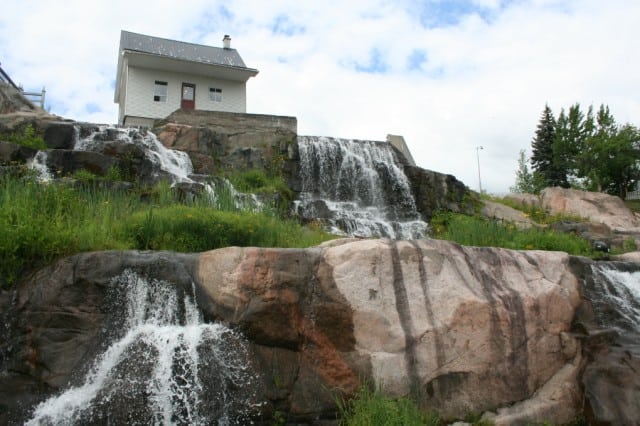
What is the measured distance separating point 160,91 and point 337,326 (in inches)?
906

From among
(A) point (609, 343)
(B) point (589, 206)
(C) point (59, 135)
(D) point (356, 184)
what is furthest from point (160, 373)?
(B) point (589, 206)

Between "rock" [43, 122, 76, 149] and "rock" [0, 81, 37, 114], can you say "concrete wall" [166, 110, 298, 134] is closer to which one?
"rock" [0, 81, 37, 114]

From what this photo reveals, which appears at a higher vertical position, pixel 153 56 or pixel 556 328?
pixel 153 56

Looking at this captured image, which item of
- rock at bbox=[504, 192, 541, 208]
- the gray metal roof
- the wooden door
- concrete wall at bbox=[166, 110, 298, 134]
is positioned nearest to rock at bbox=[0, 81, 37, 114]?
concrete wall at bbox=[166, 110, 298, 134]

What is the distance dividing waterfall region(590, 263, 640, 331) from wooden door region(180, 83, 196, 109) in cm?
2197

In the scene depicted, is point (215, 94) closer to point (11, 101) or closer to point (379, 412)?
point (11, 101)

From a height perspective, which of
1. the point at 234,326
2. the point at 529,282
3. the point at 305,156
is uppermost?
the point at 305,156

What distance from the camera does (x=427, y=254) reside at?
21.6 feet

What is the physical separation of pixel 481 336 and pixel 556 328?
1187mm

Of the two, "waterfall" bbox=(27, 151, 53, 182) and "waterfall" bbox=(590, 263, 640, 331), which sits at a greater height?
"waterfall" bbox=(27, 151, 53, 182)

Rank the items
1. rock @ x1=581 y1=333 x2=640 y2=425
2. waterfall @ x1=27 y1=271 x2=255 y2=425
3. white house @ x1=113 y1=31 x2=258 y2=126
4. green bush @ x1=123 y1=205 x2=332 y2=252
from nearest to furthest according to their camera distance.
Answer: waterfall @ x1=27 y1=271 x2=255 y2=425 < rock @ x1=581 y1=333 x2=640 y2=425 < green bush @ x1=123 y1=205 x2=332 y2=252 < white house @ x1=113 y1=31 x2=258 y2=126

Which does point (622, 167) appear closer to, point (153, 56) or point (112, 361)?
point (153, 56)

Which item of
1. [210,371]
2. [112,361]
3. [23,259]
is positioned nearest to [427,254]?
[210,371]

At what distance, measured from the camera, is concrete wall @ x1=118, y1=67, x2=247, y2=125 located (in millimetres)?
25734
